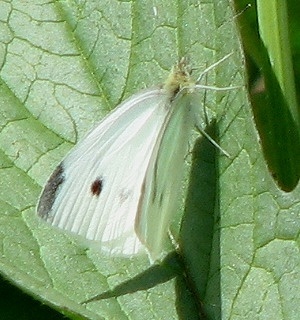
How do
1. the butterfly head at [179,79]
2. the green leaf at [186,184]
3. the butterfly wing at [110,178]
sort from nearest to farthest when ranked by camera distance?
the green leaf at [186,184], the butterfly wing at [110,178], the butterfly head at [179,79]

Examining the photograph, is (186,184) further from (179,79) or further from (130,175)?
(179,79)

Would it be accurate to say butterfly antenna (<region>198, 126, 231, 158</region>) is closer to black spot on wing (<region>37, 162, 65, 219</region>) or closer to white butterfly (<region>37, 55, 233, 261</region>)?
white butterfly (<region>37, 55, 233, 261</region>)

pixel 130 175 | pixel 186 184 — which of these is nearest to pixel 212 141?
pixel 186 184

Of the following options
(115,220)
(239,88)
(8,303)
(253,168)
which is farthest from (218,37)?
(8,303)

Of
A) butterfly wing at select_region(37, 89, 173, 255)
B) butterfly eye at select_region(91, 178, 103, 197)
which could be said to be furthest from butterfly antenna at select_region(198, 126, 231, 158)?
butterfly eye at select_region(91, 178, 103, 197)

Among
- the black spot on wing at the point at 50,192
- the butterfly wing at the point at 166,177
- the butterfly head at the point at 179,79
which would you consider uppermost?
the butterfly head at the point at 179,79

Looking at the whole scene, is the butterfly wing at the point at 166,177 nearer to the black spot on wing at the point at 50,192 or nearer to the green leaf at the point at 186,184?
the green leaf at the point at 186,184

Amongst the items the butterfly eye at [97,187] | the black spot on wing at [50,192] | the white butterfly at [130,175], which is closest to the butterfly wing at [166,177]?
the white butterfly at [130,175]
